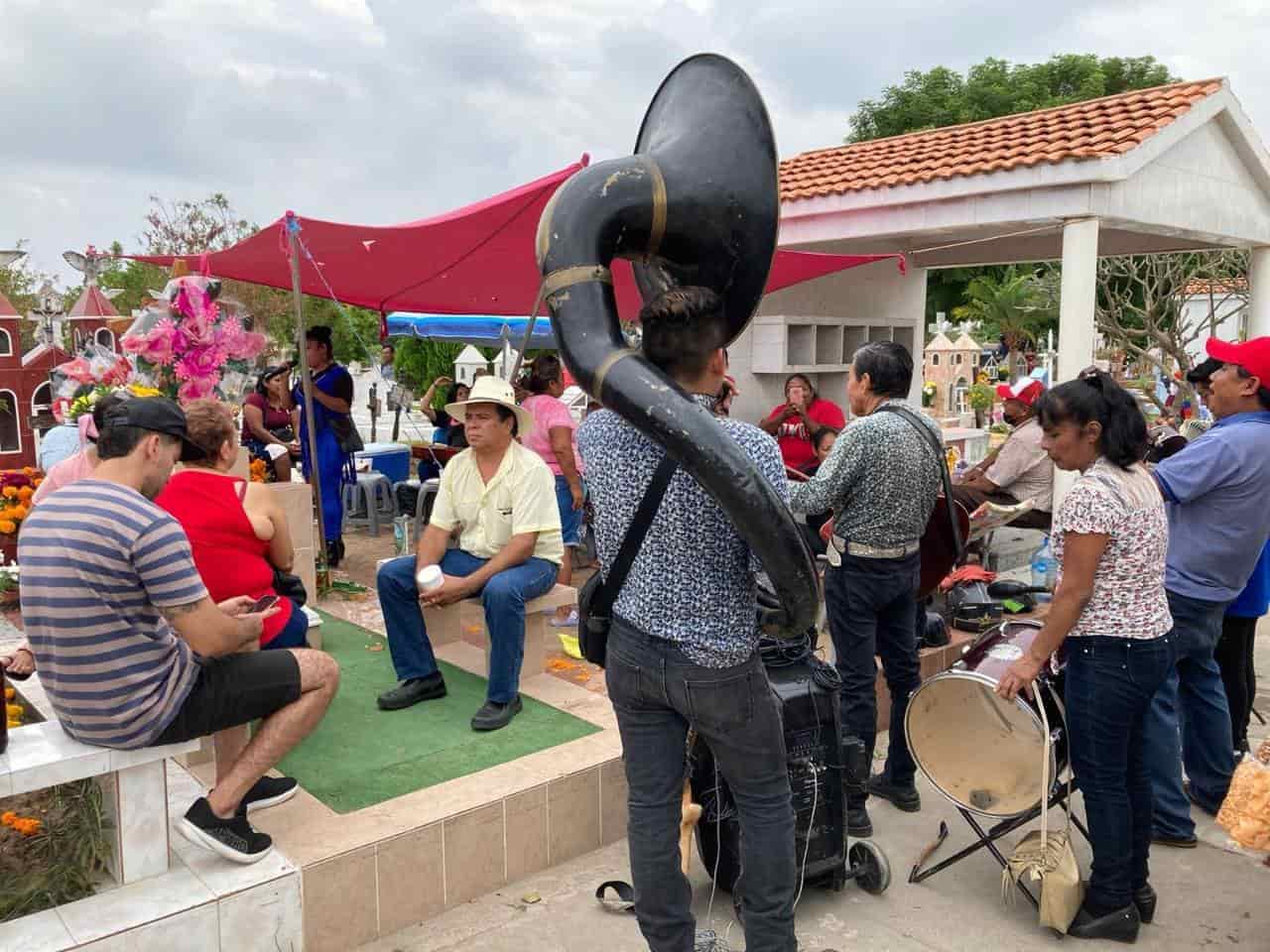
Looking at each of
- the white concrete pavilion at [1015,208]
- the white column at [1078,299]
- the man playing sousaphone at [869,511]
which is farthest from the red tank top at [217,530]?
the white concrete pavilion at [1015,208]

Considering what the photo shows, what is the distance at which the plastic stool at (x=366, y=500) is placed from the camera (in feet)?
30.0

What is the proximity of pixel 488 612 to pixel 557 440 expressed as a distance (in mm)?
2373

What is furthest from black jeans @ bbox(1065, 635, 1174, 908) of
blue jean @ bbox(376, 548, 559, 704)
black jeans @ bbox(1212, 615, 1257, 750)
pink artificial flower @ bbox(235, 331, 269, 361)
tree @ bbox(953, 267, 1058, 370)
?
tree @ bbox(953, 267, 1058, 370)

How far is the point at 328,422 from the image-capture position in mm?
7285

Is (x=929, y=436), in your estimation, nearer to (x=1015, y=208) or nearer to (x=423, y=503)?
(x=423, y=503)

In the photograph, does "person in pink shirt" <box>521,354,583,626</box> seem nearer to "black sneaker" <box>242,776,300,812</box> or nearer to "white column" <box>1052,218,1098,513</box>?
"black sneaker" <box>242,776,300,812</box>

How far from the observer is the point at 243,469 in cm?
530

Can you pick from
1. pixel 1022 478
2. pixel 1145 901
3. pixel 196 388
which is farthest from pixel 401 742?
pixel 1022 478

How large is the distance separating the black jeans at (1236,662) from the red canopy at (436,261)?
2.81 metres

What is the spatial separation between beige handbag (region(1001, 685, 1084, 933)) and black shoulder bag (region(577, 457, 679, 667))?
1464mm

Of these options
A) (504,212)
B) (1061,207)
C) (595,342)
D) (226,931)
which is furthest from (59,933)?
(1061,207)

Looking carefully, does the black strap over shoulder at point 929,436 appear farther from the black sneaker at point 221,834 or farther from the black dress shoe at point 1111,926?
the black sneaker at point 221,834

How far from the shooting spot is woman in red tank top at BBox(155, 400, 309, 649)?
345 centimetres

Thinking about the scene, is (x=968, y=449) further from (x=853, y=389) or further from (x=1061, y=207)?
(x=853, y=389)
